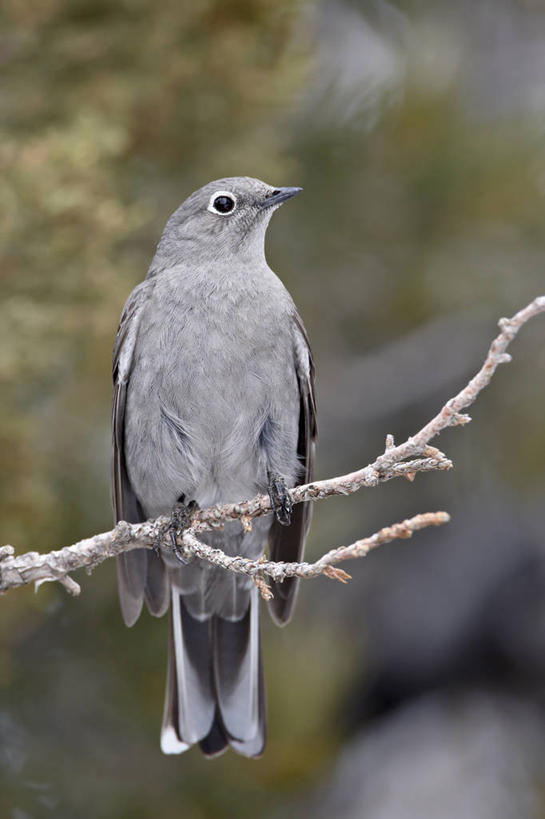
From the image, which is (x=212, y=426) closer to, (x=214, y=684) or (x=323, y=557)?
(x=214, y=684)

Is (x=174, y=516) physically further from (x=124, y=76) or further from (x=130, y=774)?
(x=124, y=76)

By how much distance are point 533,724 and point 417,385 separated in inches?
74.3

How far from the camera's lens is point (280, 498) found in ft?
13.5

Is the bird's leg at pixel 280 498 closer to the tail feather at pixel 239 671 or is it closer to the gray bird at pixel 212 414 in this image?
the gray bird at pixel 212 414

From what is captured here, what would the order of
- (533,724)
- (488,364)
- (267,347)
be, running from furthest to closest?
(533,724) → (267,347) → (488,364)

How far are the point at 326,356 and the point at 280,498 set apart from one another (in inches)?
64.9

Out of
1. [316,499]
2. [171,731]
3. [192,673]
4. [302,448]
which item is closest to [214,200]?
[302,448]

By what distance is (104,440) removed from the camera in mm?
5109

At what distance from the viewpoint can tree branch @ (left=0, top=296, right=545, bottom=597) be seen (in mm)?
2402

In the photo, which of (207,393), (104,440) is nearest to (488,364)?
(207,393)

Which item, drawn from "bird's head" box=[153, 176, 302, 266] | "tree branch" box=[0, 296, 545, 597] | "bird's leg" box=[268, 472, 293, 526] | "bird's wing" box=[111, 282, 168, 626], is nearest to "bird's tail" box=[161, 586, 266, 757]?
"bird's wing" box=[111, 282, 168, 626]

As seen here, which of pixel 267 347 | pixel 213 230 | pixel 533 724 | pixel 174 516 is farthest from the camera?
pixel 533 724

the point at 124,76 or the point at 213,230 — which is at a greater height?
the point at 124,76

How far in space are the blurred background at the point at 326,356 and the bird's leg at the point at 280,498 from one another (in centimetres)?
90
